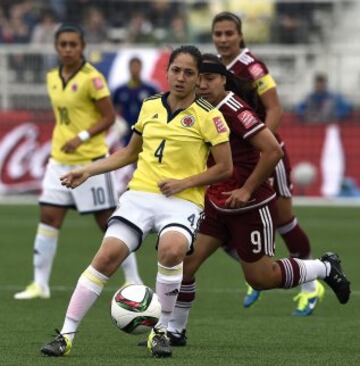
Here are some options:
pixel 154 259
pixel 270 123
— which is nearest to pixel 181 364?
pixel 270 123

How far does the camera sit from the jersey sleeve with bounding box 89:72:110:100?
11.3 meters

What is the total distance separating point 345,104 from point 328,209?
2831 mm

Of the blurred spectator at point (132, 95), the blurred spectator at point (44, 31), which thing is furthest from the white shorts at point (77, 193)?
the blurred spectator at point (44, 31)

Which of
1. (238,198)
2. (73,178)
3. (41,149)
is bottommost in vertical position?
(41,149)

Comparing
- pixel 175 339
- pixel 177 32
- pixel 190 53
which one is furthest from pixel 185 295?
pixel 177 32

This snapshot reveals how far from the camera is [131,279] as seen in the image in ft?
38.1

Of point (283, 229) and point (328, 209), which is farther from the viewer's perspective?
point (328, 209)

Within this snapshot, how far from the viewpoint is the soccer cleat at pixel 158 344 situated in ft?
25.7

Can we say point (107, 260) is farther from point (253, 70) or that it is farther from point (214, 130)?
point (253, 70)

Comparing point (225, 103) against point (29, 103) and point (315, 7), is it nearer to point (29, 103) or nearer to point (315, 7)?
point (29, 103)

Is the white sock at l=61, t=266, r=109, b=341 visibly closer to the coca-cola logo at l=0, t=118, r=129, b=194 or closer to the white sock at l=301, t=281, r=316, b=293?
the white sock at l=301, t=281, r=316, b=293

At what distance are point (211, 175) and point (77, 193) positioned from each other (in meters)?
3.68

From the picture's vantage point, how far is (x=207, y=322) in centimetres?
990

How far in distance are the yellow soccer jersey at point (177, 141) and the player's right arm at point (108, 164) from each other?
0.21m
